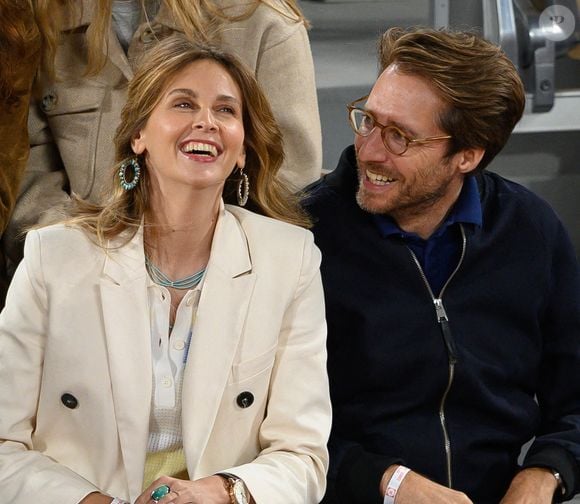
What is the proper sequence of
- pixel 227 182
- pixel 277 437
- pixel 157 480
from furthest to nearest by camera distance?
pixel 227 182 → pixel 277 437 → pixel 157 480

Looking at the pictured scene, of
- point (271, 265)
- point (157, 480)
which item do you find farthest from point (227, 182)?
point (157, 480)

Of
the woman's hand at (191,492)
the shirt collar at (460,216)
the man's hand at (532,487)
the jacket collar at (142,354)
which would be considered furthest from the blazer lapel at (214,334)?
the man's hand at (532,487)

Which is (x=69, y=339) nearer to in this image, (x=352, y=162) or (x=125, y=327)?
(x=125, y=327)

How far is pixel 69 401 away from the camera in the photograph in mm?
2186

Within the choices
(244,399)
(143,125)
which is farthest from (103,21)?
(244,399)

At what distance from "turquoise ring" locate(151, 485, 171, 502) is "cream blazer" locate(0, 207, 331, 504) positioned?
5.6 inches

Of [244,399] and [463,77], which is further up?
[463,77]

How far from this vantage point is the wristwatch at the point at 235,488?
209cm

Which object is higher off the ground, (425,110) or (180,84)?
(180,84)

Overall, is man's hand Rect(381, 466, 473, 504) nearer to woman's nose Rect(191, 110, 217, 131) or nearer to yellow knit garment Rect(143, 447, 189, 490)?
yellow knit garment Rect(143, 447, 189, 490)

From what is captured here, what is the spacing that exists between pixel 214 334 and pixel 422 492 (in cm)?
51

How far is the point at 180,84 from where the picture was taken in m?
2.25

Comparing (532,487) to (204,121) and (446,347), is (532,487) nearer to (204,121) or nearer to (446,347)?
(446,347)

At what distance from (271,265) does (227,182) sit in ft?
0.80
